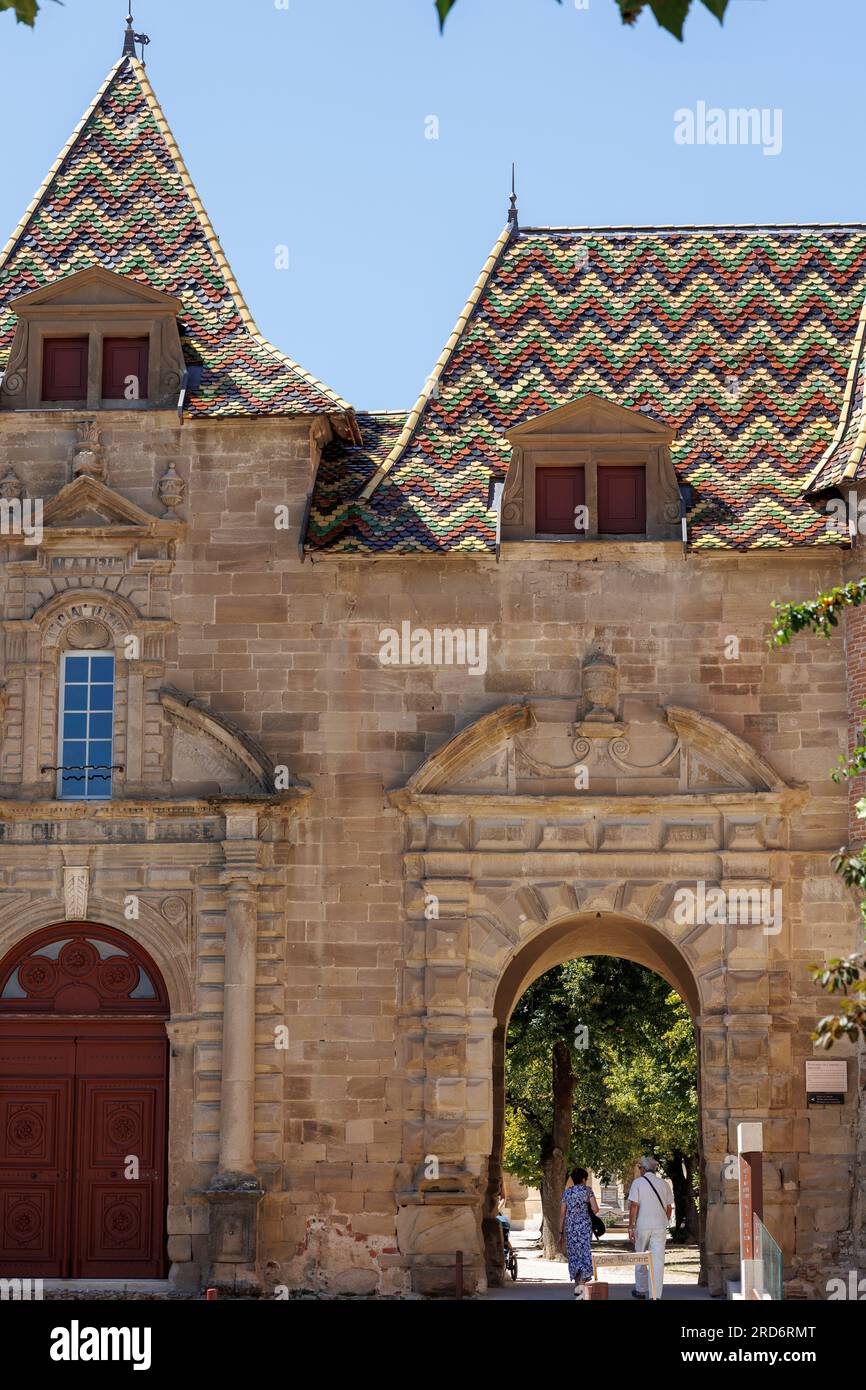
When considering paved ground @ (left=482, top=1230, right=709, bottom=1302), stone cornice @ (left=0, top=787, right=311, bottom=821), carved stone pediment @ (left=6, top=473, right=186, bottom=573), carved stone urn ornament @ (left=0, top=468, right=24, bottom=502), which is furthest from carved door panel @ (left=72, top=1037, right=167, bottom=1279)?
carved stone urn ornament @ (left=0, top=468, right=24, bottom=502)

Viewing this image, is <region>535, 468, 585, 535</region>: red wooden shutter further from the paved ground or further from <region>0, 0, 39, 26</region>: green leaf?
<region>0, 0, 39, 26</region>: green leaf

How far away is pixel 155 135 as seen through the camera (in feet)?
89.7

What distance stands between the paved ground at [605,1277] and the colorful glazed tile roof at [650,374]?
7.78 metres

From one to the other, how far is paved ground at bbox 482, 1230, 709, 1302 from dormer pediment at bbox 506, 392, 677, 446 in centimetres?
898

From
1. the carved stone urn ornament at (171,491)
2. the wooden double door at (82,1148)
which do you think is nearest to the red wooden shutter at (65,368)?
the carved stone urn ornament at (171,491)

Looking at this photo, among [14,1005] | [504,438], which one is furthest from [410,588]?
[14,1005]

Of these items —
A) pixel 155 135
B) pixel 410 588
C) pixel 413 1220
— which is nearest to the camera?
pixel 413 1220

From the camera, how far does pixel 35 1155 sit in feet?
75.0

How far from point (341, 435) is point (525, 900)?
6133mm

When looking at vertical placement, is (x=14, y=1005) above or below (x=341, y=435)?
below

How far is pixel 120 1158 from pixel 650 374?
35.1 feet

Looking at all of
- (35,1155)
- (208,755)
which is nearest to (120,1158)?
(35,1155)

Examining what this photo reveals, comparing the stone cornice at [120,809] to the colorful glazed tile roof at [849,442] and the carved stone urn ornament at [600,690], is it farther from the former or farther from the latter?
the colorful glazed tile roof at [849,442]
